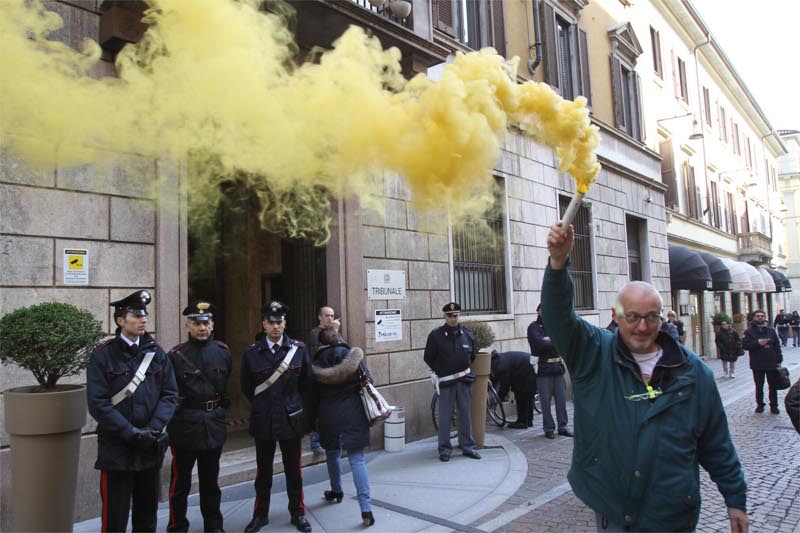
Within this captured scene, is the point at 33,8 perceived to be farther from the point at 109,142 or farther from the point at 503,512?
the point at 503,512

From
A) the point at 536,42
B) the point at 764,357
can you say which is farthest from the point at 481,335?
the point at 536,42

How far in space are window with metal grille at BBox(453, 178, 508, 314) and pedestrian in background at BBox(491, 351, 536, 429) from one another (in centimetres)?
133

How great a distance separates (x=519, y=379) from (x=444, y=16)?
6553 mm

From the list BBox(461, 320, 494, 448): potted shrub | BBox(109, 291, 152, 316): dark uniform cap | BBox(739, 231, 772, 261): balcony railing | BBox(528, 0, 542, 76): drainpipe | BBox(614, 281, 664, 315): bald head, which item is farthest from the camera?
BBox(739, 231, 772, 261): balcony railing

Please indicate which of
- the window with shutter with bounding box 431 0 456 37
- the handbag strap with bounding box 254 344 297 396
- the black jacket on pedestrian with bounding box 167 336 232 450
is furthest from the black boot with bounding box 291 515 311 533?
the window with shutter with bounding box 431 0 456 37

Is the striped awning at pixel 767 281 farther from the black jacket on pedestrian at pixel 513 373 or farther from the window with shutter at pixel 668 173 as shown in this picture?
the black jacket on pedestrian at pixel 513 373

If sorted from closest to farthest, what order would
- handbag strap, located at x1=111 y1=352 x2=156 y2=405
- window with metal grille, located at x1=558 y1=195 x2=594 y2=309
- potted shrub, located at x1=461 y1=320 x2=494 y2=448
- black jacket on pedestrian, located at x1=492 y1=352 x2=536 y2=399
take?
handbag strap, located at x1=111 y1=352 x2=156 y2=405 → potted shrub, located at x1=461 y1=320 x2=494 y2=448 → black jacket on pedestrian, located at x1=492 y1=352 x2=536 y2=399 → window with metal grille, located at x1=558 y1=195 x2=594 y2=309

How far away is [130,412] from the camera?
4.11m

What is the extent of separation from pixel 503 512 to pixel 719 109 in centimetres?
3051

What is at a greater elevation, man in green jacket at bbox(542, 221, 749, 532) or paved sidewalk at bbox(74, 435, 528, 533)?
man in green jacket at bbox(542, 221, 749, 532)

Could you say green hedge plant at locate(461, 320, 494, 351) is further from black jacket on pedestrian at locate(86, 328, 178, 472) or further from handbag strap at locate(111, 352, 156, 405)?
handbag strap at locate(111, 352, 156, 405)

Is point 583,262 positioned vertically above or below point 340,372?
above

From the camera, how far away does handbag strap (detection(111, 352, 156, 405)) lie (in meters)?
4.07

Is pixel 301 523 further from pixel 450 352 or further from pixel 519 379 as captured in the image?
pixel 519 379
